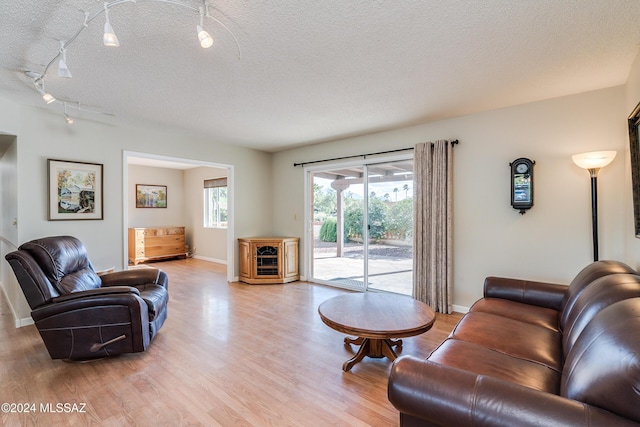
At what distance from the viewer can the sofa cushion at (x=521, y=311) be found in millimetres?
2132

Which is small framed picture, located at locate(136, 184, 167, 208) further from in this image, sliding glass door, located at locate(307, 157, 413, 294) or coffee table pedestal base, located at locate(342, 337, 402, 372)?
coffee table pedestal base, located at locate(342, 337, 402, 372)

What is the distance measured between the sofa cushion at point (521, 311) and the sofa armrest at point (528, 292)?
0.05 meters

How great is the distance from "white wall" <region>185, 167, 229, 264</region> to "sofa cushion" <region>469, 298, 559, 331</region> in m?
6.03

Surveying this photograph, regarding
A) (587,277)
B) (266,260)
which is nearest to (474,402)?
(587,277)

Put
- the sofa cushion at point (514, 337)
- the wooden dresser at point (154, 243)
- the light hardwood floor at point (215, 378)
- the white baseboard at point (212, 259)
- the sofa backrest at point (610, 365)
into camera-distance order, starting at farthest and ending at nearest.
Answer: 1. the white baseboard at point (212, 259)
2. the wooden dresser at point (154, 243)
3. the light hardwood floor at point (215, 378)
4. the sofa cushion at point (514, 337)
5. the sofa backrest at point (610, 365)

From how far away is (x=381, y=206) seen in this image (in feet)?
14.7

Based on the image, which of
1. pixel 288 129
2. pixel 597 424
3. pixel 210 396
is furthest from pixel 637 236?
pixel 288 129

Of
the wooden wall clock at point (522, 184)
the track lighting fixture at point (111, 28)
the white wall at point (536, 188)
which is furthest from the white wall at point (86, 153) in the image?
the wooden wall clock at point (522, 184)

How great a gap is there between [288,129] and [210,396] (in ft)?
11.0

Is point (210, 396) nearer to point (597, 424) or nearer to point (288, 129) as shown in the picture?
point (597, 424)

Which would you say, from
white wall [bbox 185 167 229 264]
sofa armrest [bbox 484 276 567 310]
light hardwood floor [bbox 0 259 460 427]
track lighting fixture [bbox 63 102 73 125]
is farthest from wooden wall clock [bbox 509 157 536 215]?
white wall [bbox 185 167 229 264]

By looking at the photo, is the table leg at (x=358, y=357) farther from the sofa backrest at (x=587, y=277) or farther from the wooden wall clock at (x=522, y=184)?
the wooden wall clock at (x=522, y=184)

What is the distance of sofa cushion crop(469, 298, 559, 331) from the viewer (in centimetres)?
213

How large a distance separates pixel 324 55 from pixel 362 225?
2924mm
